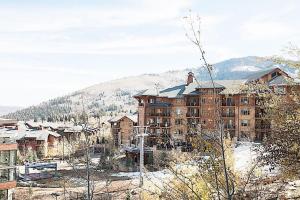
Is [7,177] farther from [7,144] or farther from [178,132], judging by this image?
[178,132]

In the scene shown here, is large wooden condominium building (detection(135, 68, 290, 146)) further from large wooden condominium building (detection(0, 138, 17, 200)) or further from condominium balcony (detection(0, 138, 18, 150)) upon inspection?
large wooden condominium building (detection(0, 138, 17, 200))

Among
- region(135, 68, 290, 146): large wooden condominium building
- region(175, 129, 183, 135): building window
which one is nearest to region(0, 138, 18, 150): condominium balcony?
region(135, 68, 290, 146): large wooden condominium building

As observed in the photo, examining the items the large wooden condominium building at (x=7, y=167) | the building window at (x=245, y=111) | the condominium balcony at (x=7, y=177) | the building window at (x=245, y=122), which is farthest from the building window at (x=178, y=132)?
the condominium balcony at (x=7, y=177)

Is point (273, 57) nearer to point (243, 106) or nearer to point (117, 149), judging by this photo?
point (243, 106)

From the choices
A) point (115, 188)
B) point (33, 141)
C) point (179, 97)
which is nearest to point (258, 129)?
point (179, 97)

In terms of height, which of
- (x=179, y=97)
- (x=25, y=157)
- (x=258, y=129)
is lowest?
(x=25, y=157)

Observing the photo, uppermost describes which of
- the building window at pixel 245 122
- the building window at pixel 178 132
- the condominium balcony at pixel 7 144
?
the condominium balcony at pixel 7 144

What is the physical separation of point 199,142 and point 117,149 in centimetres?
8385

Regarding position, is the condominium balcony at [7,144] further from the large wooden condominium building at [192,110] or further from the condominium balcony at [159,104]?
the condominium balcony at [159,104]

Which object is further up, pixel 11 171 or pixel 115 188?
pixel 11 171

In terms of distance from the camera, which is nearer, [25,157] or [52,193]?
[52,193]

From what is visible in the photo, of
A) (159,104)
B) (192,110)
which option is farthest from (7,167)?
(159,104)

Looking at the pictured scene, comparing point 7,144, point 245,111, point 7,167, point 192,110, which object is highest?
point 192,110

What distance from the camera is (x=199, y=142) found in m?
8.95
